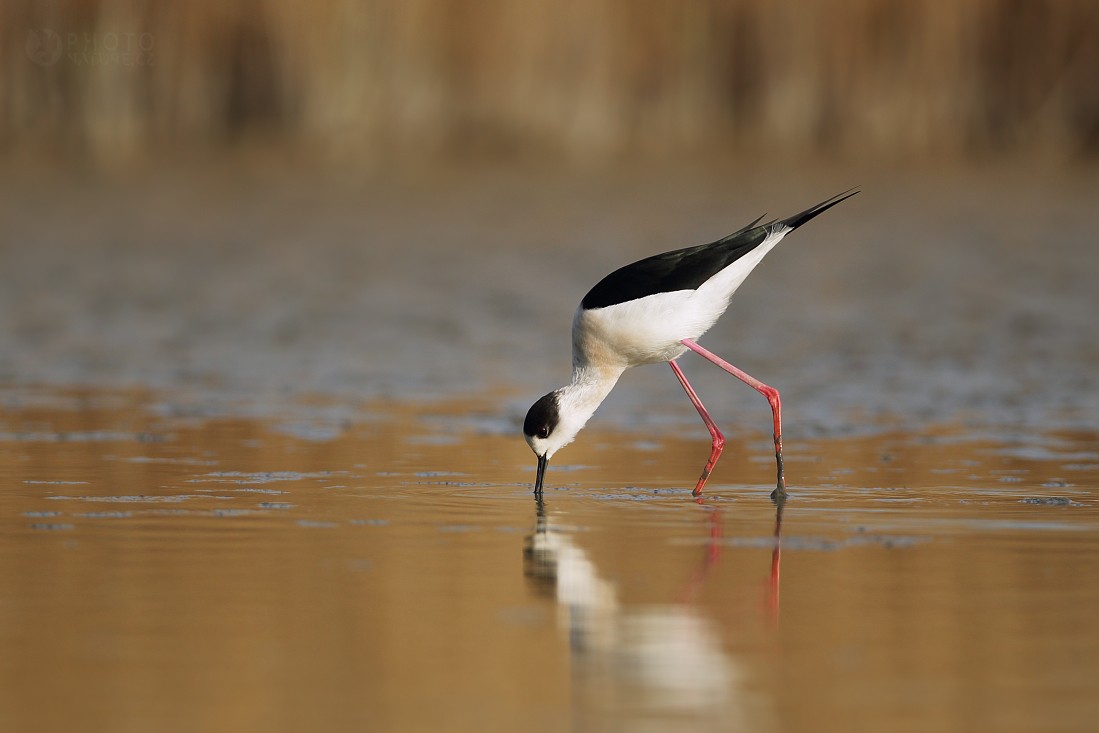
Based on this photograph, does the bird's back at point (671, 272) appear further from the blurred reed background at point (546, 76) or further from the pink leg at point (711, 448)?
the blurred reed background at point (546, 76)

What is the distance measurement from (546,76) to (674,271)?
481 inches

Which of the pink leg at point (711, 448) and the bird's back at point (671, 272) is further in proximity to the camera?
the bird's back at point (671, 272)

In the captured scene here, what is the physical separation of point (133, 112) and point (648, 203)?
537 cm

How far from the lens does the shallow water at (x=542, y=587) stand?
11.6ft

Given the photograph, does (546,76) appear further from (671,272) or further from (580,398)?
(580,398)

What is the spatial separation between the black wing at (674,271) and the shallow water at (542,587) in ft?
2.08

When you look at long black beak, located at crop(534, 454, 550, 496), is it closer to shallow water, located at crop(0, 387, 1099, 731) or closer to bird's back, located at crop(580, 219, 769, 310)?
shallow water, located at crop(0, 387, 1099, 731)

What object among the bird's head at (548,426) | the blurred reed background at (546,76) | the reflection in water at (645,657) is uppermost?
the blurred reed background at (546,76)

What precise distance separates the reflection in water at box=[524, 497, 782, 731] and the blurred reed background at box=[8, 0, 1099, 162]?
1387cm

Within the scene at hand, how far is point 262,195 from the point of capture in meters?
17.3

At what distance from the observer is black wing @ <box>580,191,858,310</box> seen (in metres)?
6.59

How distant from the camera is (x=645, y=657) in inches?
153

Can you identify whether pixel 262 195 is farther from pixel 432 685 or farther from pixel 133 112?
pixel 432 685

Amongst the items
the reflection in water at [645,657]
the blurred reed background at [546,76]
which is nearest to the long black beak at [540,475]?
the reflection in water at [645,657]
